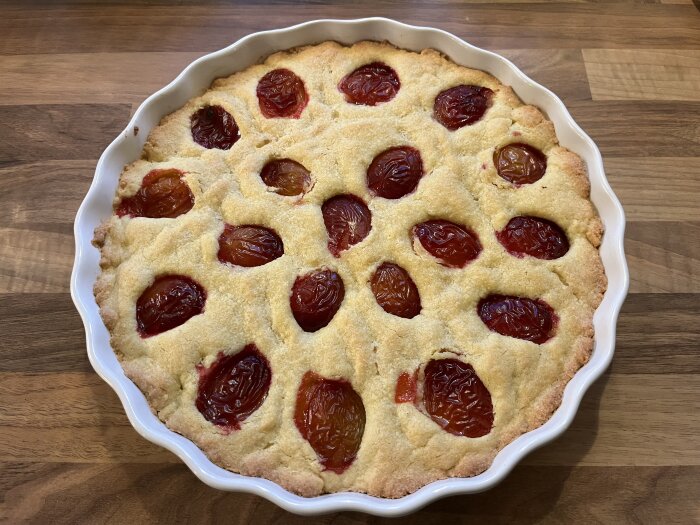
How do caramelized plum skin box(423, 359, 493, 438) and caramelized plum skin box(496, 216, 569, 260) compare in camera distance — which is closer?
caramelized plum skin box(423, 359, 493, 438)

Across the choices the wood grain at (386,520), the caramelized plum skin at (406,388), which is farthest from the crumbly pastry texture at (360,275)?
the wood grain at (386,520)

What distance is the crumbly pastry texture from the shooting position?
1723 mm

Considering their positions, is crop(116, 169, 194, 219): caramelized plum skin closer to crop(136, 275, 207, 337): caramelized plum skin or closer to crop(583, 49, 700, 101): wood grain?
crop(136, 275, 207, 337): caramelized plum skin

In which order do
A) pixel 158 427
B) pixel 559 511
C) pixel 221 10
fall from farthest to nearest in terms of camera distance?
pixel 221 10 → pixel 559 511 → pixel 158 427

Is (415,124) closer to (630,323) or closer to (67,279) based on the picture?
(630,323)

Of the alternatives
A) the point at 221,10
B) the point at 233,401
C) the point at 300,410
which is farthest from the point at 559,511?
the point at 221,10

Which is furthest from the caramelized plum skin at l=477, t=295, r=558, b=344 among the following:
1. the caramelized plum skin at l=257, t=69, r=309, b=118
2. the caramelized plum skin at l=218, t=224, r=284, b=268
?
the caramelized plum skin at l=257, t=69, r=309, b=118

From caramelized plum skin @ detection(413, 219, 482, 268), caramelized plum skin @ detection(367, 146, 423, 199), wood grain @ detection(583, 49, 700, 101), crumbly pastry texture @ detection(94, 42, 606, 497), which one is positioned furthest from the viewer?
wood grain @ detection(583, 49, 700, 101)

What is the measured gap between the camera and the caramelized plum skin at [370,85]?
7.36 feet

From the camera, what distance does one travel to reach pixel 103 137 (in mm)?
2496

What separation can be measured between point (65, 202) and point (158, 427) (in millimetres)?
1102

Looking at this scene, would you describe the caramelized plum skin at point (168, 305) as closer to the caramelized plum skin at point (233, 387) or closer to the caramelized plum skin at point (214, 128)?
the caramelized plum skin at point (233, 387)

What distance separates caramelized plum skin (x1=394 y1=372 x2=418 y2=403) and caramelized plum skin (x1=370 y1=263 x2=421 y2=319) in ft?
0.63

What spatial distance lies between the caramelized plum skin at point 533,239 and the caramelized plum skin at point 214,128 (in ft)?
3.26
